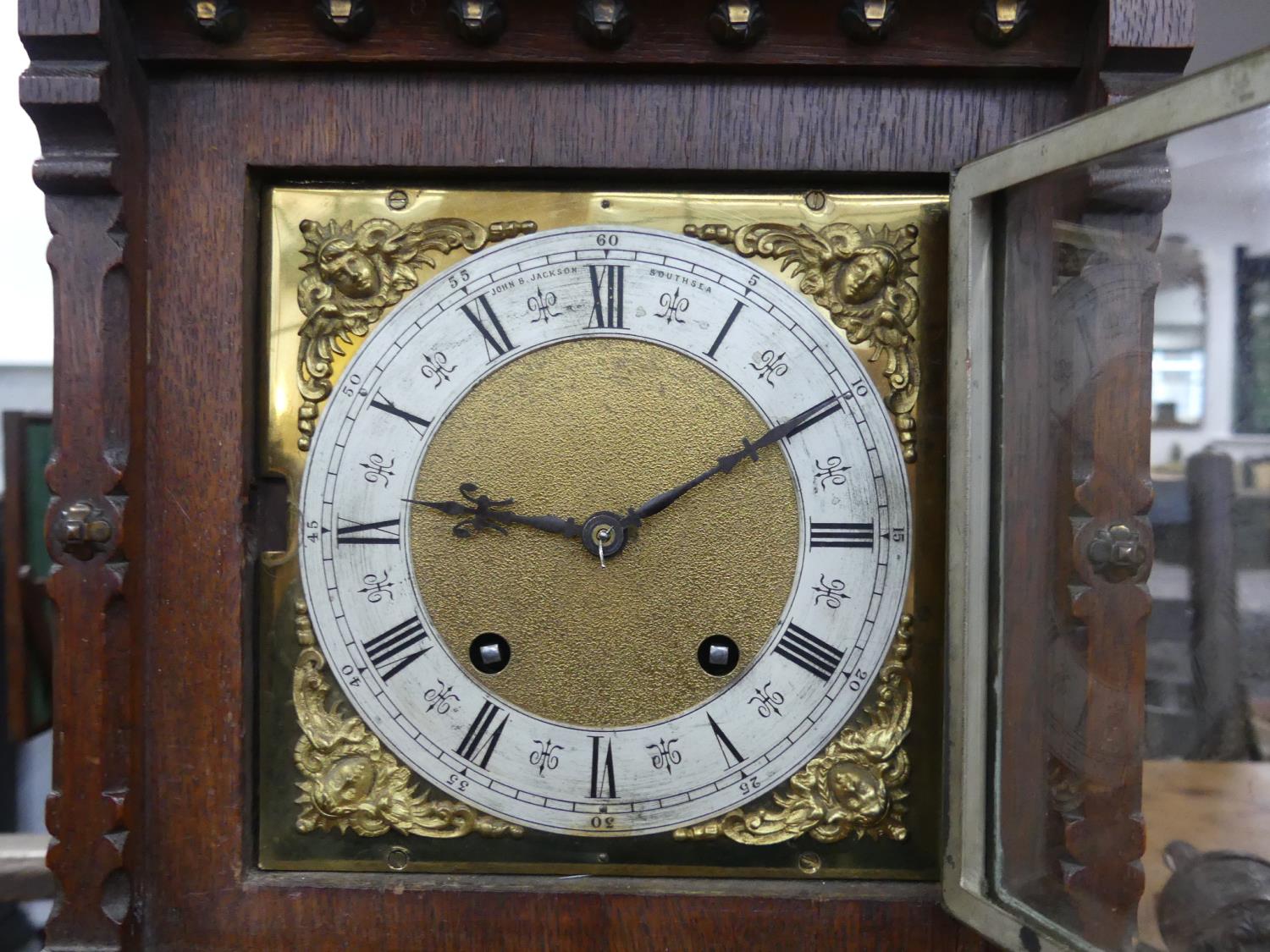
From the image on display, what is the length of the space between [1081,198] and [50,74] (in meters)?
0.82

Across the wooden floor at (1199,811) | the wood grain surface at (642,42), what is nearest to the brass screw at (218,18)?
the wood grain surface at (642,42)

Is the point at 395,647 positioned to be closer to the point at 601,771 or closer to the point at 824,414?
the point at 601,771

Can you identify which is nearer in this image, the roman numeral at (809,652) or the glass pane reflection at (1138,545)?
the glass pane reflection at (1138,545)

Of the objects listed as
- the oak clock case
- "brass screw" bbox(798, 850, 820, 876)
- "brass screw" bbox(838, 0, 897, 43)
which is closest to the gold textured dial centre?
the oak clock case

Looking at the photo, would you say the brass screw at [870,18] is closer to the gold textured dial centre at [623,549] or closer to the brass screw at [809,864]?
the gold textured dial centre at [623,549]

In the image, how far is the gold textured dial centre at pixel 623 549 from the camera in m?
0.91

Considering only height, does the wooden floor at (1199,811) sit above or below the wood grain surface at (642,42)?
below

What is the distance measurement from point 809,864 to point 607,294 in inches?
20.8

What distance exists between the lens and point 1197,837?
779 mm

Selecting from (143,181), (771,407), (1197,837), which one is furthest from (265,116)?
(1197,837)

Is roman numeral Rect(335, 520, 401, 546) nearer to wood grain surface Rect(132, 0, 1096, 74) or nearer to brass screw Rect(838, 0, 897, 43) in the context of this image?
wood grain surface Rect(132, 0, 1096, 74)

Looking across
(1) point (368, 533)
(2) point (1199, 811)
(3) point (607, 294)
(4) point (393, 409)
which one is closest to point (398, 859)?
(1) point (368, 533)

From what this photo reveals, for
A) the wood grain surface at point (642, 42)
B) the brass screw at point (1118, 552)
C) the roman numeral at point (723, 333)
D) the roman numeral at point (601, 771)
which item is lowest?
the roman numeral at point (601, 771)

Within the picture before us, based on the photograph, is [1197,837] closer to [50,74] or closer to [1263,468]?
[1263,468]
